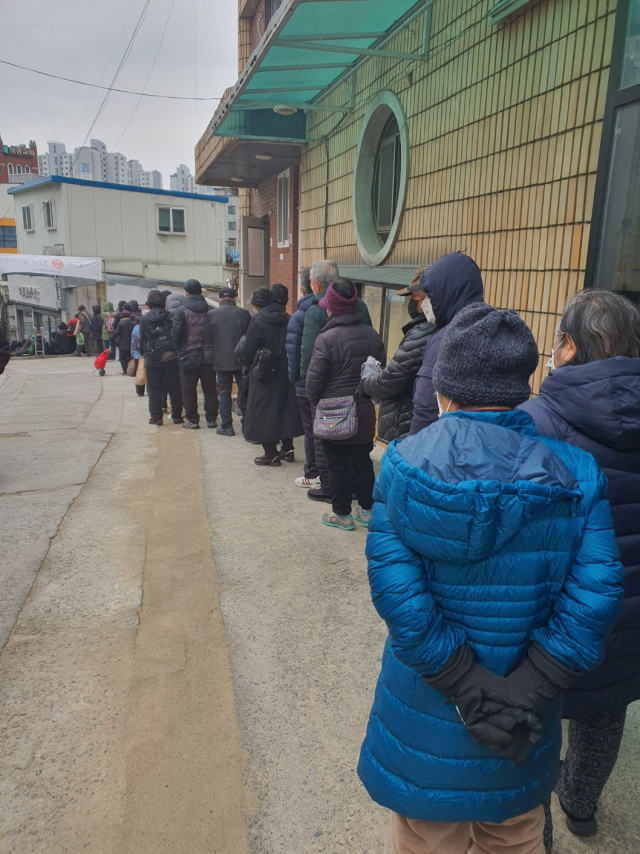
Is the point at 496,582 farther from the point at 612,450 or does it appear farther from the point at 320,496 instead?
the point at 320,496

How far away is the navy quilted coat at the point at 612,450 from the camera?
1768mm

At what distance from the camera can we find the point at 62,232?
27.3 meters

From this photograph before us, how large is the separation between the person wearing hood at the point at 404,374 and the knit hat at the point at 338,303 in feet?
2.39

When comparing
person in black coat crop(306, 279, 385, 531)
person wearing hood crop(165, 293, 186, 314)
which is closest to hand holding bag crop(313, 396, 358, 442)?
person in black coat crop(306, 279, 385, 531)

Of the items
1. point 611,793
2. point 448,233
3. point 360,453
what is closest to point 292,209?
point 448,233

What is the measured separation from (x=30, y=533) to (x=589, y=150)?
465cm

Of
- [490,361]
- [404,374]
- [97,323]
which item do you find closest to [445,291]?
[404,374]

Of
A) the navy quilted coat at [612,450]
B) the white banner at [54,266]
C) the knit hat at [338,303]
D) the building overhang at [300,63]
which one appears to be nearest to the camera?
the navy quilted coat at [612,450]

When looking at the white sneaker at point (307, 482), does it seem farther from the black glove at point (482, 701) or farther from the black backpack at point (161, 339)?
the black glove at point (482, 701)

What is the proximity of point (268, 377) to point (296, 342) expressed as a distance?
62cm

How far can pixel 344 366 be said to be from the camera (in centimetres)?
450

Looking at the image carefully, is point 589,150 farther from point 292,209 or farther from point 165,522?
point 292,209

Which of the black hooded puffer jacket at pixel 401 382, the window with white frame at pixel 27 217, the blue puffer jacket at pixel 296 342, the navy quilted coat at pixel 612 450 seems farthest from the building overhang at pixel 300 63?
the window with white frame at pixel 27 217

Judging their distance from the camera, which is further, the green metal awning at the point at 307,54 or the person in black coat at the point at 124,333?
the person in black coat at the point at 124,333
